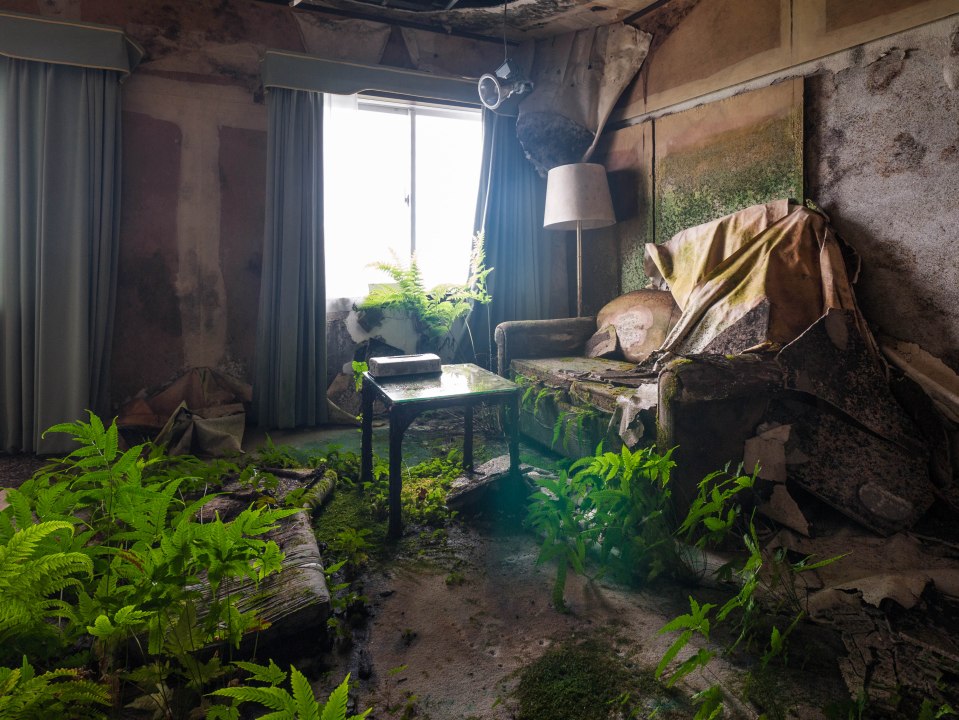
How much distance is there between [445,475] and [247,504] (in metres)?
0.93

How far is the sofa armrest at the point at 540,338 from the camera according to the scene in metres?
3.57

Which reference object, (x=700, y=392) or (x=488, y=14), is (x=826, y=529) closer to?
(x=700, y=392)

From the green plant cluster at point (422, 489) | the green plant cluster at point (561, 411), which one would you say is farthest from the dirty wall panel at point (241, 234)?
the green plant cluster at point (561, 411)

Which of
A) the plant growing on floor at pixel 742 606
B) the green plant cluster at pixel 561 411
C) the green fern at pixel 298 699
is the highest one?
the green plant cluster at pixel 561 411

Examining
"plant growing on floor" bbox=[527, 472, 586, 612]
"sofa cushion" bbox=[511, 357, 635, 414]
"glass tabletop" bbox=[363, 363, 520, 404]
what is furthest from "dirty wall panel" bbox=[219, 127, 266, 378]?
"plant growing on floor" bbox=[527, 472, 586, 612]

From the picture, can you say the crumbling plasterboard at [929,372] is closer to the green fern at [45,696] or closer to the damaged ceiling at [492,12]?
the damaged ceiling at [492,12]

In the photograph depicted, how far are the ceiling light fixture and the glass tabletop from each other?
91.2 inches

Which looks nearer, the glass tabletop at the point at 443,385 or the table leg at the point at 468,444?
the glass tabletop at the point at 443,385

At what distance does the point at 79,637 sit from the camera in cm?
136

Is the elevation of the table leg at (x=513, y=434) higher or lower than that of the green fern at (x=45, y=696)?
higher

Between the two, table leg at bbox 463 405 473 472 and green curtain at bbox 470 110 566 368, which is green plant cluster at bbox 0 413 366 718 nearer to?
table leg at bbox 463 405 473 472

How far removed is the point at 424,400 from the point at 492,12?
305 centimetres

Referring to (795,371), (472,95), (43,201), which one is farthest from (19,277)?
(795,371)

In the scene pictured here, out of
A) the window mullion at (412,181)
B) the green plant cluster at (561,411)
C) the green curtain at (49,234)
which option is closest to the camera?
the green plant cluster at (561,411)
